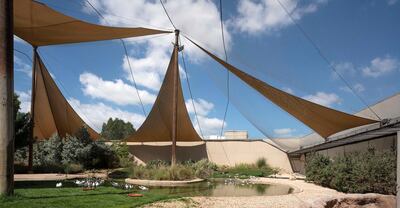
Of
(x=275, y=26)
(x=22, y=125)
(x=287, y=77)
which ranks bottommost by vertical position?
(x=22, y=125)

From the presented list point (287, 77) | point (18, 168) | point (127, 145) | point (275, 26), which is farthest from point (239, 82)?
point (127, 145)

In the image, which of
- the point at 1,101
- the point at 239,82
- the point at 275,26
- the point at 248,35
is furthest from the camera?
Result: the point at 239,82

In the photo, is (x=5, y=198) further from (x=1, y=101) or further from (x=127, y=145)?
(x=127, y=145)

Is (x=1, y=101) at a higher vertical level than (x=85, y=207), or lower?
higher

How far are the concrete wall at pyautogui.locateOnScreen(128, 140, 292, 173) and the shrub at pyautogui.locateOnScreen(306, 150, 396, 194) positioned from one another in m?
12.1

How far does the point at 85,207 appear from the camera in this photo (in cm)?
681

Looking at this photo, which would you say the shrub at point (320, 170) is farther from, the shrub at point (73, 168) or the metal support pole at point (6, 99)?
the shrub at point (73, 168)

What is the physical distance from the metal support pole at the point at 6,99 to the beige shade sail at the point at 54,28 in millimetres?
5961

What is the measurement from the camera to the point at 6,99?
7.36 m

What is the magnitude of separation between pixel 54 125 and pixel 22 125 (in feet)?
19.9

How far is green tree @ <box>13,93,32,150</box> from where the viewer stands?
1688 cm

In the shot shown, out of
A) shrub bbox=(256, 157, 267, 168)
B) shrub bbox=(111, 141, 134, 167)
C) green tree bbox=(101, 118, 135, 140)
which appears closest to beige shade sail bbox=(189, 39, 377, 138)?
shrub bbox=(256, 157, 267, 168)

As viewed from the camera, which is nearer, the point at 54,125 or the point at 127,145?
the point at 54,125

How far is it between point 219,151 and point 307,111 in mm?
14341
